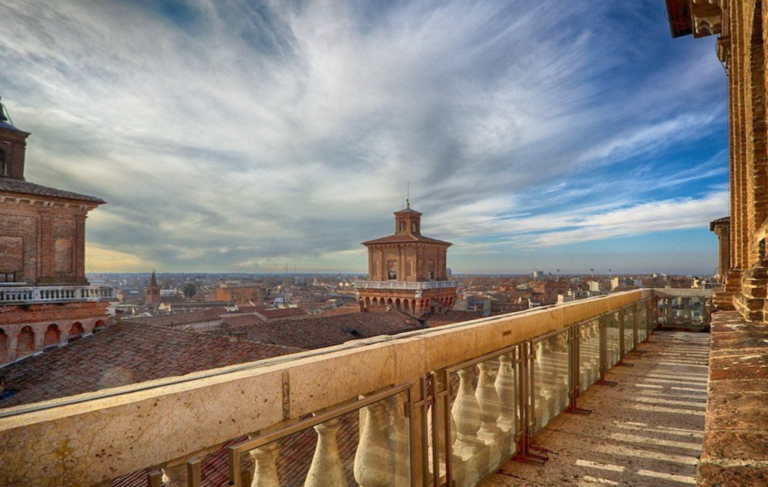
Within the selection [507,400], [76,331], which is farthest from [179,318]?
[507,400]

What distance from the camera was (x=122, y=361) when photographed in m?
15.6

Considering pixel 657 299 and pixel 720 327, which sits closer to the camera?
pixel 720 327

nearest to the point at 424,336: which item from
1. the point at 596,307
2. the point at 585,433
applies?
the point at 585,433

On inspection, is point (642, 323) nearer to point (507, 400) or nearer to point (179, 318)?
point (507, 400)

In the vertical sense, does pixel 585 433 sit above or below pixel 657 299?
below

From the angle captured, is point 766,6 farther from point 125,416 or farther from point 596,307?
point 125,416

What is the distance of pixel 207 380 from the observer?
1.67 meters

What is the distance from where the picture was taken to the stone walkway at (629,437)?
10.5ft

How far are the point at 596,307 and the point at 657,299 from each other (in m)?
6.89

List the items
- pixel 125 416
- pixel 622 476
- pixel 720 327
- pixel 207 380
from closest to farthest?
pixel 125 416, pixel 207 380, pixel 622 476, pixel 720 327

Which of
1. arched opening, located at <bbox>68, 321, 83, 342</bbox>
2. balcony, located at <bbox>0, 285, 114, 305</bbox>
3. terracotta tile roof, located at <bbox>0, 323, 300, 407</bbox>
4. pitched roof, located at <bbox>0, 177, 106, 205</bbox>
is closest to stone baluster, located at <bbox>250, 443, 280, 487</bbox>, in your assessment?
terracotta tile roof, located at <bbox>0, 323, 300, 407</bbox>

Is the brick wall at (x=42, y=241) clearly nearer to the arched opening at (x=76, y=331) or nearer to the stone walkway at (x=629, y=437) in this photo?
the arched opening at (x=76, y=331)

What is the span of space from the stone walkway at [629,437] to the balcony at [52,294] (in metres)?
→ 25.9

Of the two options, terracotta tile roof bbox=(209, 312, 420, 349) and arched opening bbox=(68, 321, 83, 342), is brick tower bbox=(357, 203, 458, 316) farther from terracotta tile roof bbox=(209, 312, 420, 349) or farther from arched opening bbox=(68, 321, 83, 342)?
arched opening bbox=(68, 321, 83, 342)
